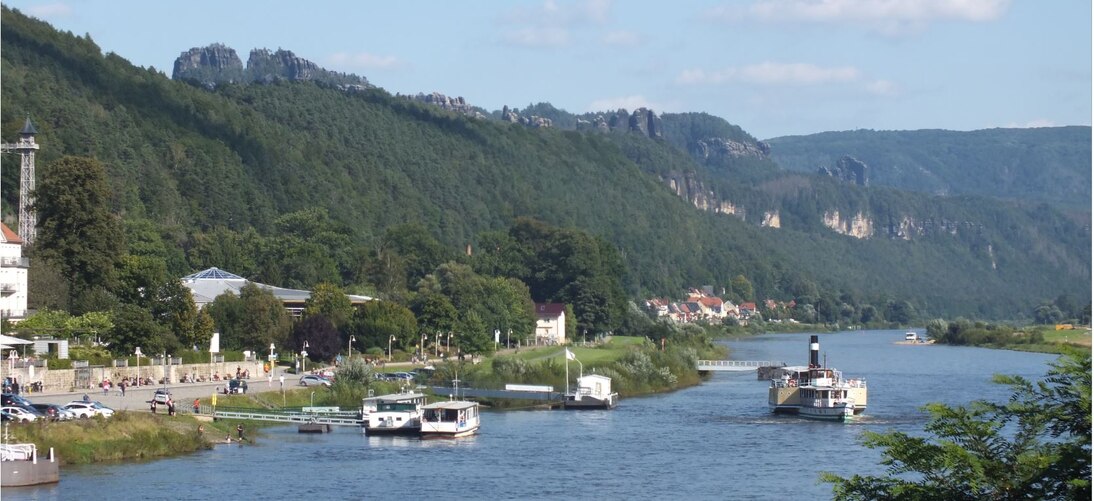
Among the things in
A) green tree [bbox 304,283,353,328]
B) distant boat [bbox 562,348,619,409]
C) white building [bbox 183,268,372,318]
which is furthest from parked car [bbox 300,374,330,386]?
white building [bbox 183,268,372,318]

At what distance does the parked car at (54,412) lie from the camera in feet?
182

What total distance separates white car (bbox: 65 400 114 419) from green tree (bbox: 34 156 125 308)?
28.5 metres

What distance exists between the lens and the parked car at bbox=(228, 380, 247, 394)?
2869 inches

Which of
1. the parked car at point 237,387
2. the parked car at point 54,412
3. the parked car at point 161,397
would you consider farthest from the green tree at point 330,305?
the parked car at point 54,412

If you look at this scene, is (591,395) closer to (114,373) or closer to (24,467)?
(114,373)

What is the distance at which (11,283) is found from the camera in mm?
79812

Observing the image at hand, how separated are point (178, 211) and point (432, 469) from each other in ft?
365

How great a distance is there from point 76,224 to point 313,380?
15.0 m

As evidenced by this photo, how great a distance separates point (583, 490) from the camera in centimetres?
5281

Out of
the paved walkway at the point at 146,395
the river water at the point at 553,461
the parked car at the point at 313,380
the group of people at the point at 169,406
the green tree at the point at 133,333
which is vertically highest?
the green tree at the point at 133,333

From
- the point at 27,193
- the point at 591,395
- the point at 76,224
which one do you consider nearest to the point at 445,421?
the point at 591,395

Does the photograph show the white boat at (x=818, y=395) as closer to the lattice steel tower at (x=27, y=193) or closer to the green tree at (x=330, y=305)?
the green tree at (x=330, y=305)

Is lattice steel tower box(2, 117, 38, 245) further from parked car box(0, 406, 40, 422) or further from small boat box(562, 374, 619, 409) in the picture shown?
parked car box(0, 406, 40, 422)

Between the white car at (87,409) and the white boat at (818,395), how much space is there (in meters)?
34.7
